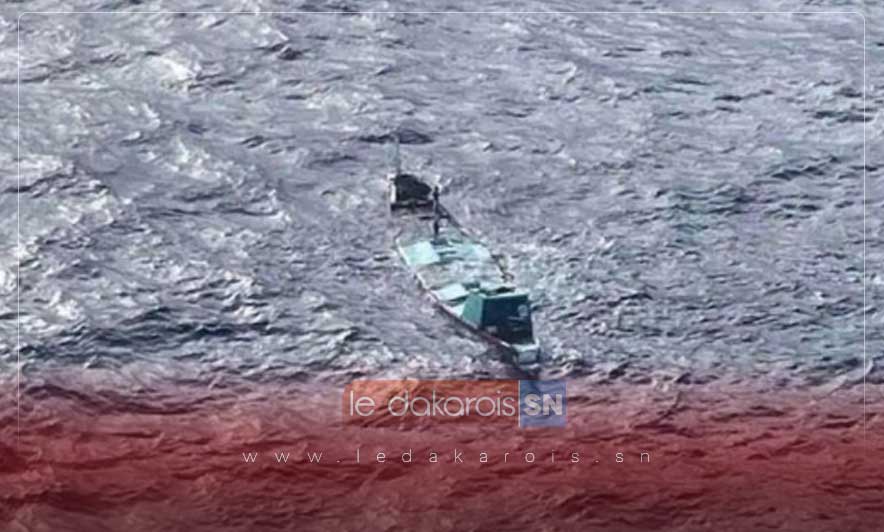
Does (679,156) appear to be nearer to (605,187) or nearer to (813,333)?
(605,187)

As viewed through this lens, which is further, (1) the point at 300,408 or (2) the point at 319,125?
(2) the point at 319,125

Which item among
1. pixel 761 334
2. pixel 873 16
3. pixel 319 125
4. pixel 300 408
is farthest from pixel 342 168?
pixel 873 16

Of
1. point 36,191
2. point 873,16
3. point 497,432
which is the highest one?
point 873,16

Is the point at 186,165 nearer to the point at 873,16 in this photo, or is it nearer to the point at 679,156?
the point at 679,156

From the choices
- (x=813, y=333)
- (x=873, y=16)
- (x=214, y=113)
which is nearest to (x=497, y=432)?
(x=813, y=333)

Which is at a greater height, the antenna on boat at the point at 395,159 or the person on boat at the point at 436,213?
the antenna on boat at the point at 395,159

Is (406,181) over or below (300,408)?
over

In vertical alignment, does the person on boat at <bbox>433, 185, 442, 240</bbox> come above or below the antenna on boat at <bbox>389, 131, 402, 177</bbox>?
below
